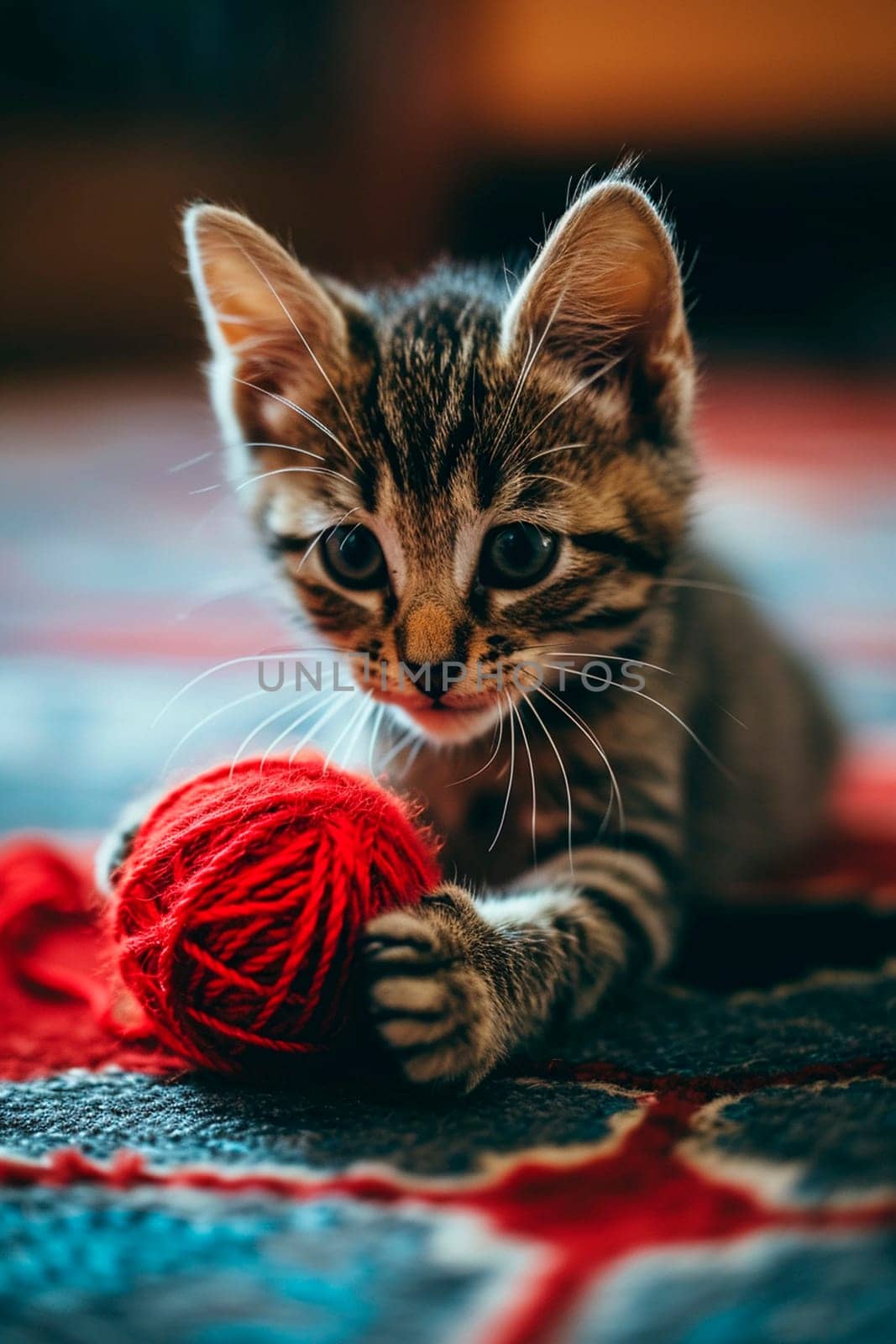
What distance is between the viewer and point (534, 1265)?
0.59m

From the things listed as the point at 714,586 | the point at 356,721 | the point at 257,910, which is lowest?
the point at 257,910

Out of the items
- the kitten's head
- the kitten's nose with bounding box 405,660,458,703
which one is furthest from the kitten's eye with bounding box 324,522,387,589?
the kitten's nose with bounding box 405,660,458,703

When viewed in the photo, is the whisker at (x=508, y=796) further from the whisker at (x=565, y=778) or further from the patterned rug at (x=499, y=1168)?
the patterned rug at (x=499, y=1168)

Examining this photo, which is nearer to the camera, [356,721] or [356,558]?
[356,558]

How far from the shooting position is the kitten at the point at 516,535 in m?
0.93

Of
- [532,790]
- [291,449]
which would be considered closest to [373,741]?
[532,790]

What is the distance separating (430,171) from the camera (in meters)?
4.41

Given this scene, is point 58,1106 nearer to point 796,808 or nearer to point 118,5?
point 796,808

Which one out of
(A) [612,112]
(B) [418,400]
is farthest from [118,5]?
(B) [418,400]

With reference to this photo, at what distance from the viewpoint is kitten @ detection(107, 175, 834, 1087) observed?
0.93m

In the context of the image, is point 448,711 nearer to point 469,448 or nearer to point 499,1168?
point 469,448

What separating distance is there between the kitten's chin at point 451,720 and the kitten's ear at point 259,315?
296 millimetres

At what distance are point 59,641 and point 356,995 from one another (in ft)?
3.93

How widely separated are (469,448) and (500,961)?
0.40m
